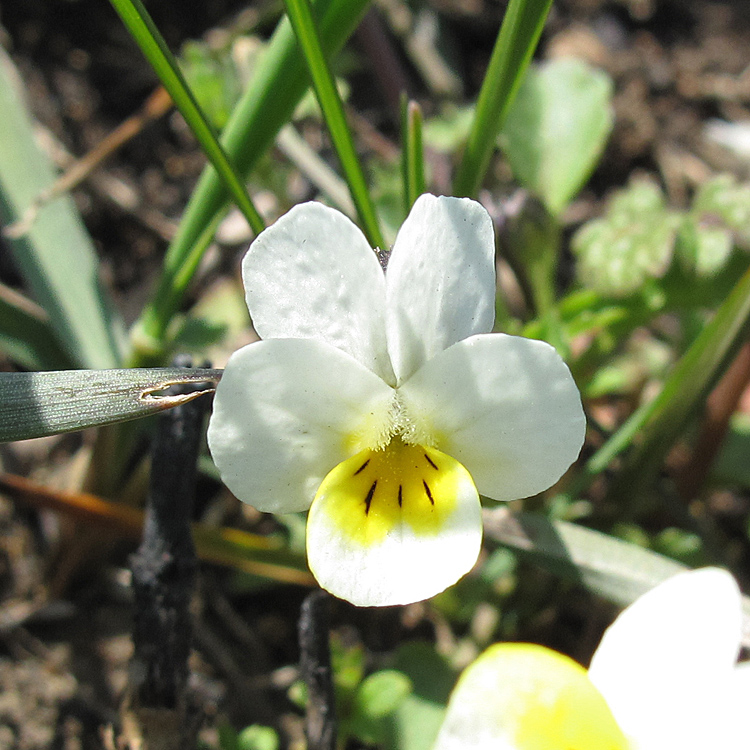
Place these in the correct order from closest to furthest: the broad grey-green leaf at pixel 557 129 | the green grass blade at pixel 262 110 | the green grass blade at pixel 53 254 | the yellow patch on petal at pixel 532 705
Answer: the yellow patch on petal at pixel 532 705
the green grass blade at pixel 262 110
the green grass blade at pixel 53 254
the broad grey-green leaf at pixel 557 129

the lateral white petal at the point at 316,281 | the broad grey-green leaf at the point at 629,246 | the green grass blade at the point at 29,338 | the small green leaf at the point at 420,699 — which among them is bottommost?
the small green leaf at the point at 420,699

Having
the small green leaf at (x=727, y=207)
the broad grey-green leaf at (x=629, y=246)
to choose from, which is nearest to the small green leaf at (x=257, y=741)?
the broad grey-green leaf at (x=629, y=246)

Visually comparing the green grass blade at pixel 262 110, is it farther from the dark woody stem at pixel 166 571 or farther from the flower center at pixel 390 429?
the flower center at pixel 390 429

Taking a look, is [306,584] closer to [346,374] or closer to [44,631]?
[44,631]

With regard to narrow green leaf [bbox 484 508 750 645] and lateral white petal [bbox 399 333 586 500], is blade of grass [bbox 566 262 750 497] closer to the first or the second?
narrow green leaf [bbox 484 508 750 645]

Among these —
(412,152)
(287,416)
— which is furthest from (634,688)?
(412,152)

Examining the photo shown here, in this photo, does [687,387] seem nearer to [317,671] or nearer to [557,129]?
[317,671]

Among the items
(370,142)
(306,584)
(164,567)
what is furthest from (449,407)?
(370,142)
